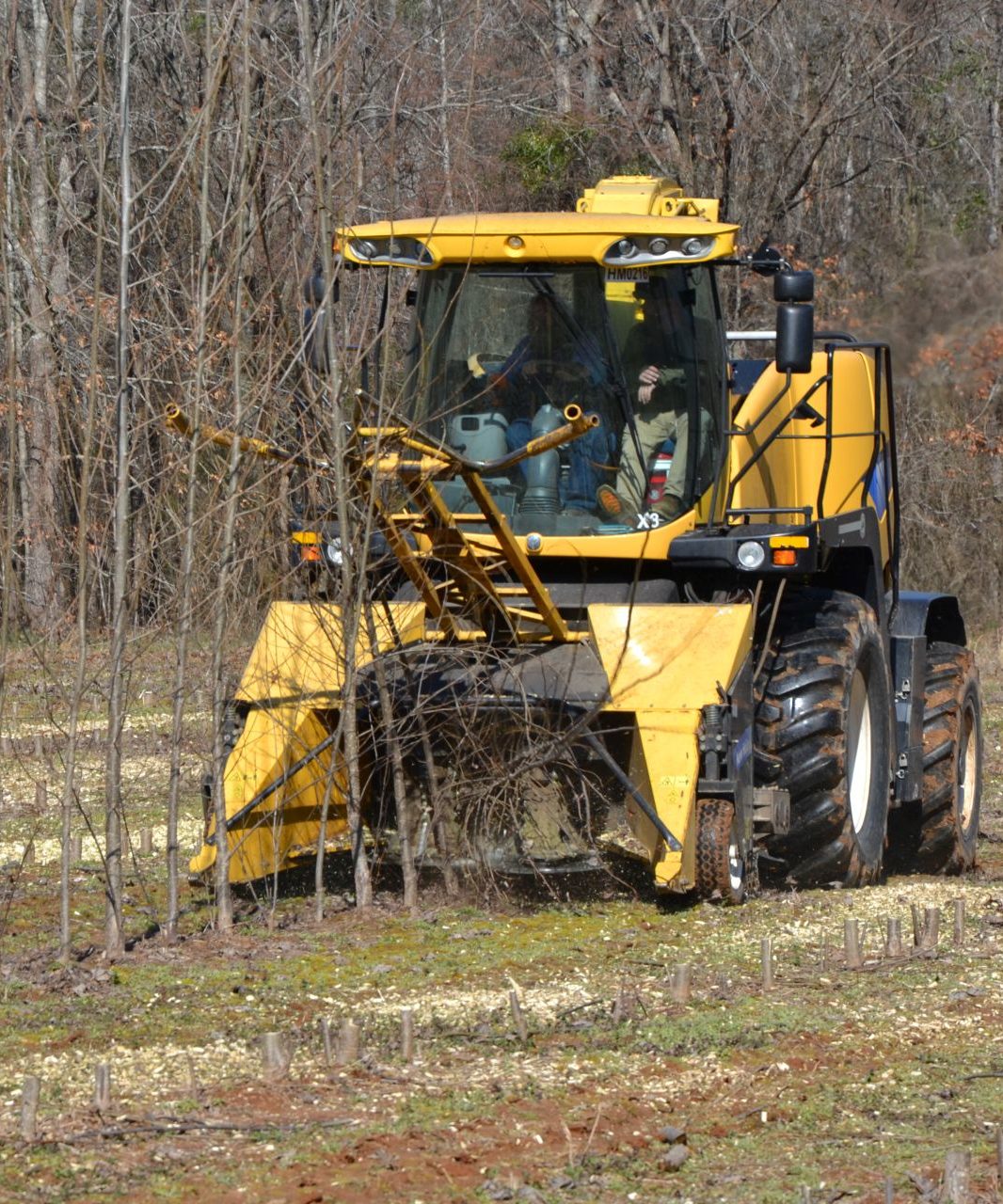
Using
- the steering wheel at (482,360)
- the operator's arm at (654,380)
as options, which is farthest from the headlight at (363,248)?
the operator's arm at (654,380)

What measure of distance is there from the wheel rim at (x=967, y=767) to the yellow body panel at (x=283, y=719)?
3.79 meters

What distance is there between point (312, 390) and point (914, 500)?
18.1 m

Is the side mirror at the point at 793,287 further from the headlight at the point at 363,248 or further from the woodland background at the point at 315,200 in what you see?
the headlight at the point at 363,248

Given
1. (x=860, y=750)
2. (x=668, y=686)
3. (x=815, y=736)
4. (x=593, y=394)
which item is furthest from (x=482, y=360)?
(x=860, y=750)

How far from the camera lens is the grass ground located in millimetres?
5016

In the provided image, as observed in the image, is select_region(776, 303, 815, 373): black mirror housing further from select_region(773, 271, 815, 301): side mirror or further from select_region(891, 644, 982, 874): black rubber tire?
select_region(891, 644, 982, 874): black rubber tire

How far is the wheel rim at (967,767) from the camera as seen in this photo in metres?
10.9

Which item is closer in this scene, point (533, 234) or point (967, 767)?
point (533, 234)

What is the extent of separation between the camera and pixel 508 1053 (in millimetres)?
6168

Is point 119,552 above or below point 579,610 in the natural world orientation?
above

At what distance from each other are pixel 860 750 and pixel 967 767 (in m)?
1.67

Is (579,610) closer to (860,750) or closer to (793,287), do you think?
(793,287)

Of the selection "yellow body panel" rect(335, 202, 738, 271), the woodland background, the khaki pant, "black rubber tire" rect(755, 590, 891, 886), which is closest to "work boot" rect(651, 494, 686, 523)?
the khaki pant

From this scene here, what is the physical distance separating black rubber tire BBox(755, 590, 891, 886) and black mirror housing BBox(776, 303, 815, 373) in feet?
4.45
